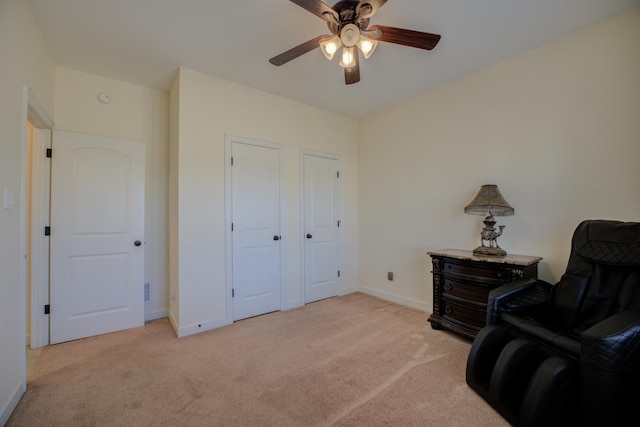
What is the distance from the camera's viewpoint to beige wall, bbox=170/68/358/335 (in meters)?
2.81

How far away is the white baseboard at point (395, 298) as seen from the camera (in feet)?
11.0

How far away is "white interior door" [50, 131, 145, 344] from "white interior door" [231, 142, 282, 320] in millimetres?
1006

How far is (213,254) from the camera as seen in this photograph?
2979 millimetres

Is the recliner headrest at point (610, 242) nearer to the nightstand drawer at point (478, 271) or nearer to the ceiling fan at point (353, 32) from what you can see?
the nightstand drawer at point (478, 271)

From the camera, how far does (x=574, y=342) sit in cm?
150

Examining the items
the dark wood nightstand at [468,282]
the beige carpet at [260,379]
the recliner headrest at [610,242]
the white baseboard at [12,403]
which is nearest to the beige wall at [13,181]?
the white baseboard at [12,403]

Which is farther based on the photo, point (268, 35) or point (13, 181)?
point (268, 35)

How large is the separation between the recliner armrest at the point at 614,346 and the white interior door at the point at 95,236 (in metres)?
3.63

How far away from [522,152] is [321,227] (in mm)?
2418

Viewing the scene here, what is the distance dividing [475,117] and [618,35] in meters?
1.09

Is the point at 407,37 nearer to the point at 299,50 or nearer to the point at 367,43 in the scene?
the point at 367,43

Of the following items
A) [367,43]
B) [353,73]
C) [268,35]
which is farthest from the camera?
[268,35]

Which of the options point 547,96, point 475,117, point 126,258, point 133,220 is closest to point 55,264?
point 126,258

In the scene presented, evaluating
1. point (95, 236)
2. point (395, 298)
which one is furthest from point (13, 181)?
point (395, 298)
